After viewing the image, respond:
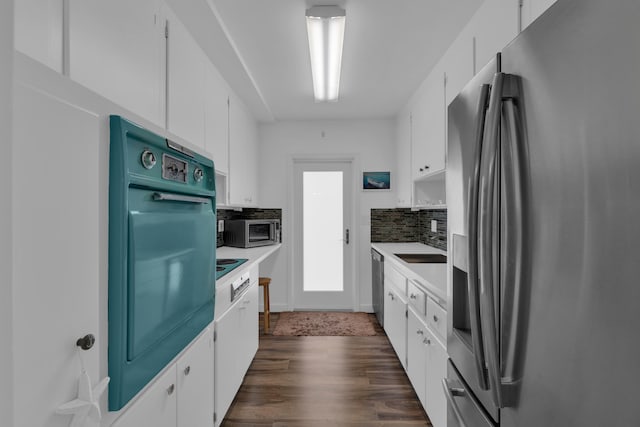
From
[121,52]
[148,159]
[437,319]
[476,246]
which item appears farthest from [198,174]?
[437,319]

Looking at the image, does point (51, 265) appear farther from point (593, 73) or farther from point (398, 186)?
point (398, 186)

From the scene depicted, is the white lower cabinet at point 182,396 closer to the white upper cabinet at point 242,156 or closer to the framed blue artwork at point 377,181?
the white upper cabinet at point 242,156

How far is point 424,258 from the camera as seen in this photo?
2613mm

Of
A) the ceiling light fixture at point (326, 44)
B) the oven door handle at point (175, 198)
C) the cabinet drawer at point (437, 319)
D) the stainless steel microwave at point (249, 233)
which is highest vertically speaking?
the ceiling light fixture at point (326, 44)

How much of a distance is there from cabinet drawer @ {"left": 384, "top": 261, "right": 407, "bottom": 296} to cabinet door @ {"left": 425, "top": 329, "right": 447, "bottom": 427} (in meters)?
0.60

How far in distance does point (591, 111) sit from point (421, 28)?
6.00 feet

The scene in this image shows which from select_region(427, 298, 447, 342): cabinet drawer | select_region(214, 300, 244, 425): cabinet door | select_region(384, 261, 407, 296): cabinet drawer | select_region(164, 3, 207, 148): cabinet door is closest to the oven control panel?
select_region(164, 3, 207, 148): cabinet door

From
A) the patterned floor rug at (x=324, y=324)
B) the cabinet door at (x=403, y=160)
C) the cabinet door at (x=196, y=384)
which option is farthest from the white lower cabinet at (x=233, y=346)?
the cabinet door at (x=403, y=160)

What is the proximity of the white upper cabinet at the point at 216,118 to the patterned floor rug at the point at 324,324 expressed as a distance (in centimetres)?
188

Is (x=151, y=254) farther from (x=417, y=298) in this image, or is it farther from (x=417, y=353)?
(x=417, y=353)

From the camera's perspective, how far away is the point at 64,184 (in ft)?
1.94

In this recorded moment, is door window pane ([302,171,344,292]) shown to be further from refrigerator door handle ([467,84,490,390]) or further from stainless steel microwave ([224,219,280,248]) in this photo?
refrigerator door handle ([467,84,490,390])

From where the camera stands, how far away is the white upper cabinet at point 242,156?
286cm

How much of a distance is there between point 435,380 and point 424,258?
1.10m
